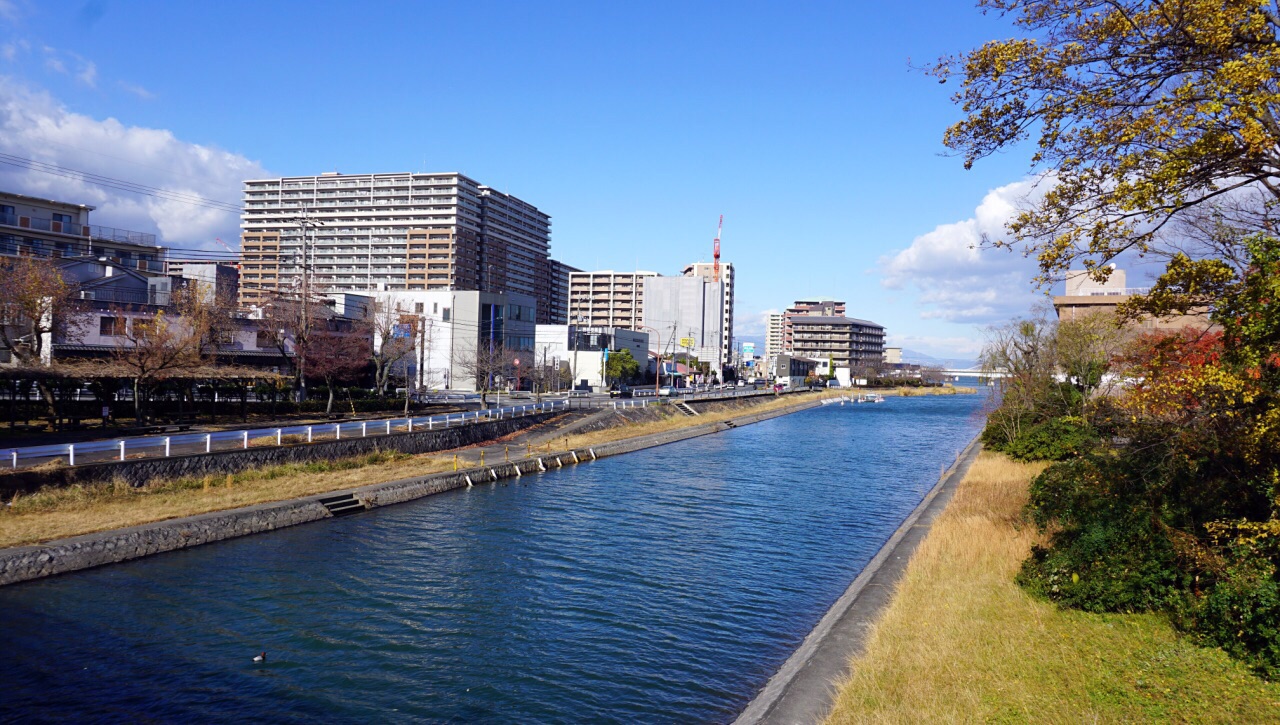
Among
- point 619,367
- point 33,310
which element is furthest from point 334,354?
point 619,367

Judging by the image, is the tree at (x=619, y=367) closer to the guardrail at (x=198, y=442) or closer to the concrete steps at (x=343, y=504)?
the guardrail at (x=198, y=442)

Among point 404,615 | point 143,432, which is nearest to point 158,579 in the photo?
point 404,615

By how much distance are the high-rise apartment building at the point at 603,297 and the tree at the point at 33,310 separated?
142244mm

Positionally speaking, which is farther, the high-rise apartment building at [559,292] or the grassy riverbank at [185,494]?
the high-rise apartment building at [559,292]

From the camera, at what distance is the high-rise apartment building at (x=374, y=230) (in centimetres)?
13088

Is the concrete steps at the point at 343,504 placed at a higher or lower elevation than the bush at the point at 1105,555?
lower

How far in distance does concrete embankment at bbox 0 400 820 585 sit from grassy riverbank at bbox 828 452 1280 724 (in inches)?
720

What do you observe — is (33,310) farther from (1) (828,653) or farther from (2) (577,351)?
(2) (577,351)

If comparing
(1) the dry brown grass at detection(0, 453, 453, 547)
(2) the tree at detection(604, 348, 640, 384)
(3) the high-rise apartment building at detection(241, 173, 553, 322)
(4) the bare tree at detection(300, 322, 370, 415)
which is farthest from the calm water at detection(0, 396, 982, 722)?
(3) the high-rise apartment building at detection(241, 173, 553, 322)

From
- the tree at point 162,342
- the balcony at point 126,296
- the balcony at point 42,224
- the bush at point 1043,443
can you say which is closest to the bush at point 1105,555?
the bush at point 1043,443

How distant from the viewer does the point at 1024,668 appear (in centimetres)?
1081

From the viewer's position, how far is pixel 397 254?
435 feet

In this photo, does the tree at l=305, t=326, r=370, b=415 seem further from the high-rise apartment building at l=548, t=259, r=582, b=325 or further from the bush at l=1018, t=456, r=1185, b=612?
the high-rise apartment building at l=548, t=259, r=582, b=325

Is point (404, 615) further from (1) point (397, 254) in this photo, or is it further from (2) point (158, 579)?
(1) point (397, 254)
